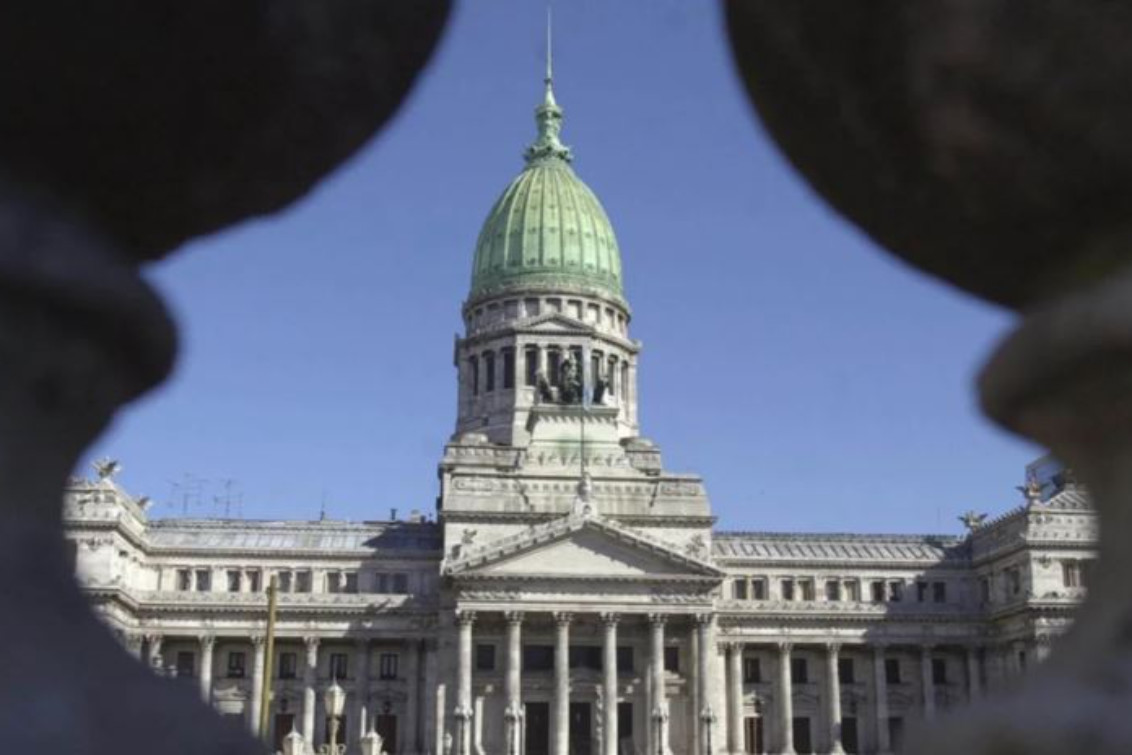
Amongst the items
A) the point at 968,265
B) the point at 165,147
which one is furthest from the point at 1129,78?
the point at 165,147

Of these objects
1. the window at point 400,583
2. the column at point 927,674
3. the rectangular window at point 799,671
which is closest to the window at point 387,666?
the window at point 400,583

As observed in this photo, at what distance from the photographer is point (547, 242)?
317 feet

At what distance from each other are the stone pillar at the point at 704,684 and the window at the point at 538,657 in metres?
7.98

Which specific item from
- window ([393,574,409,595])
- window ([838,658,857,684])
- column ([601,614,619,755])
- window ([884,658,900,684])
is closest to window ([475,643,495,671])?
column ([601,614,619,755])

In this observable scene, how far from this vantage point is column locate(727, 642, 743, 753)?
78.8m

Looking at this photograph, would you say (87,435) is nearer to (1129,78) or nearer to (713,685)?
(1129,78)

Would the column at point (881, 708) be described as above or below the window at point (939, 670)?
below

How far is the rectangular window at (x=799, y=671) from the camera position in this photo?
81562 millimetres

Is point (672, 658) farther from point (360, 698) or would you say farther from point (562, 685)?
point (360, 698)

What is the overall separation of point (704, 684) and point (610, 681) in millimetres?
5051

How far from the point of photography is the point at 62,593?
3242 millimetres

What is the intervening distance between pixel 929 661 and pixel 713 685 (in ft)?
50.2

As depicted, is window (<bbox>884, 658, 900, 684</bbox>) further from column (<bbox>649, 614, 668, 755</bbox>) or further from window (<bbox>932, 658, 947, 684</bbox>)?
column (<bbox>649, 614, 668, 755</bbox>)

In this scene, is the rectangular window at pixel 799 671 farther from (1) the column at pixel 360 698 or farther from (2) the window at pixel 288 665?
(2) the window at pixel 288 665
